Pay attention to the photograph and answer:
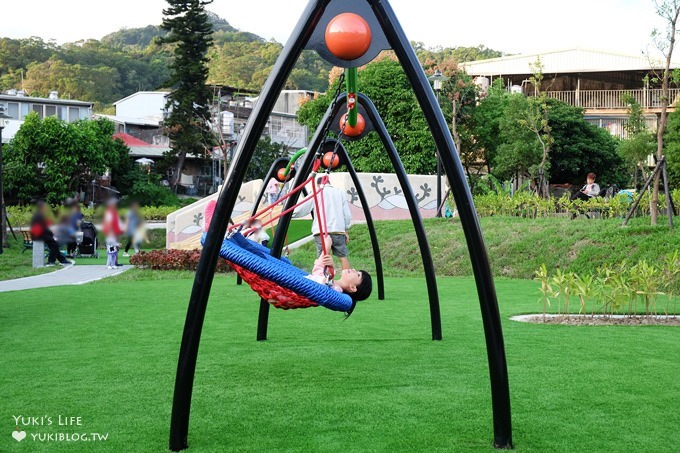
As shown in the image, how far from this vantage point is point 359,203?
79.3 ft

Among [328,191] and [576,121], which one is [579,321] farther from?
[576,121]

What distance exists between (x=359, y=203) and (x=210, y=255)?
20.3 meters

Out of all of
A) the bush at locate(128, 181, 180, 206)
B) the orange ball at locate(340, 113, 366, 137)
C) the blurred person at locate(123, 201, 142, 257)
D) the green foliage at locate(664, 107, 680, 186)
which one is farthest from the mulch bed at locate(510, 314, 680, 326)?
the green foliage at locate(664, 107, 680, 186)

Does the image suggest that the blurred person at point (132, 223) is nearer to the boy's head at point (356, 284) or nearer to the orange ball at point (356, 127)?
the boy's head at point (356, 284)

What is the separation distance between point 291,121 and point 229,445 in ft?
189

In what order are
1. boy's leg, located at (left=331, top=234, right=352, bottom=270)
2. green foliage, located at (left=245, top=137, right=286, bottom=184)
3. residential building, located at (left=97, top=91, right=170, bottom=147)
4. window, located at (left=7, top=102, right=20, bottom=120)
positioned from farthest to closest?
residential building, located at (left=97, top=91, right=170, bottom=147) → green foliage, located at (left=245, top=137, right=286, bottom=184) → window, located at (left=7, top=102, right=20, bottom=120) → boy's leg, located at (left=331, top=234, right=352, bottom=270)

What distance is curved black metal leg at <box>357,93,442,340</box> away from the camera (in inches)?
285

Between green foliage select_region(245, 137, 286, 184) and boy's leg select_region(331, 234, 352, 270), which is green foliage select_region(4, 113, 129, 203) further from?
green foliage select_region(245, 137, 286, 184)

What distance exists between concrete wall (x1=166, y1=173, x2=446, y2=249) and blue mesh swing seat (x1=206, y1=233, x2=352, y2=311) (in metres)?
17.9

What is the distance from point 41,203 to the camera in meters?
2.26

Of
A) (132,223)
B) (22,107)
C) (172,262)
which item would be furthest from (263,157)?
(132,223)

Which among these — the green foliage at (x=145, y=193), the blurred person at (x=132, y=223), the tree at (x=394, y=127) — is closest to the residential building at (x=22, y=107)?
the green foliage at (x=145, y=193)

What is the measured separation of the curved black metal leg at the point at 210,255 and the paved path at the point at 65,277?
393 inches

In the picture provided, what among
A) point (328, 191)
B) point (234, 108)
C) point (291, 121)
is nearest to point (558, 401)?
point (328, 191)
